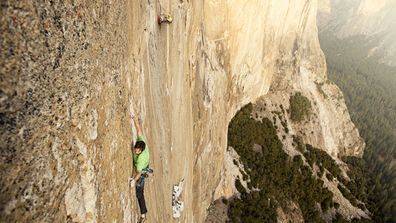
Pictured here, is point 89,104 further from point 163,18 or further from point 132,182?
point 163,18

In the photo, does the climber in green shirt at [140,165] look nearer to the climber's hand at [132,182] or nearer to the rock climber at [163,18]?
the climber's hand at [132,182]

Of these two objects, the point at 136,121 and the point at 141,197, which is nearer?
the point at 141,197

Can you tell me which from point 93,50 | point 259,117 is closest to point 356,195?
point 259,117

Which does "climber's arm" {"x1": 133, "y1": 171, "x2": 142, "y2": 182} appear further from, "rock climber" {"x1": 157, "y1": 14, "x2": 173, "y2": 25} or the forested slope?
the forested slope

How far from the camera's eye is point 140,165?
9.90m

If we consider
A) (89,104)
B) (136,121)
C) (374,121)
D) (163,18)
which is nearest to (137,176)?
(136,121)

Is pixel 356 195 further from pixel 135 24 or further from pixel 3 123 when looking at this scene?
pixel 3 123

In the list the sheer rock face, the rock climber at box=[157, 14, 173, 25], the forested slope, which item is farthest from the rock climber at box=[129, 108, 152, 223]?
the forested slope

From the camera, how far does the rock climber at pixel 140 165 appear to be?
972 centimetres

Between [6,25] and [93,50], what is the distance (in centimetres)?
273

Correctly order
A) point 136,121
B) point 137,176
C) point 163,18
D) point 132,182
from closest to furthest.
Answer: point 132,182 < point 137,176 < point 136,121 < point 163,18

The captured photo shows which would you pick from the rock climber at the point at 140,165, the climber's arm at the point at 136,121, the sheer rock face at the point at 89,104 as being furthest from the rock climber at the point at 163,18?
the rock climber at the point at 140,165

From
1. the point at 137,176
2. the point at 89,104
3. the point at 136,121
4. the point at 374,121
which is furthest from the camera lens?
the point at 374,121

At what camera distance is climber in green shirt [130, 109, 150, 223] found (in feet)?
31.9
